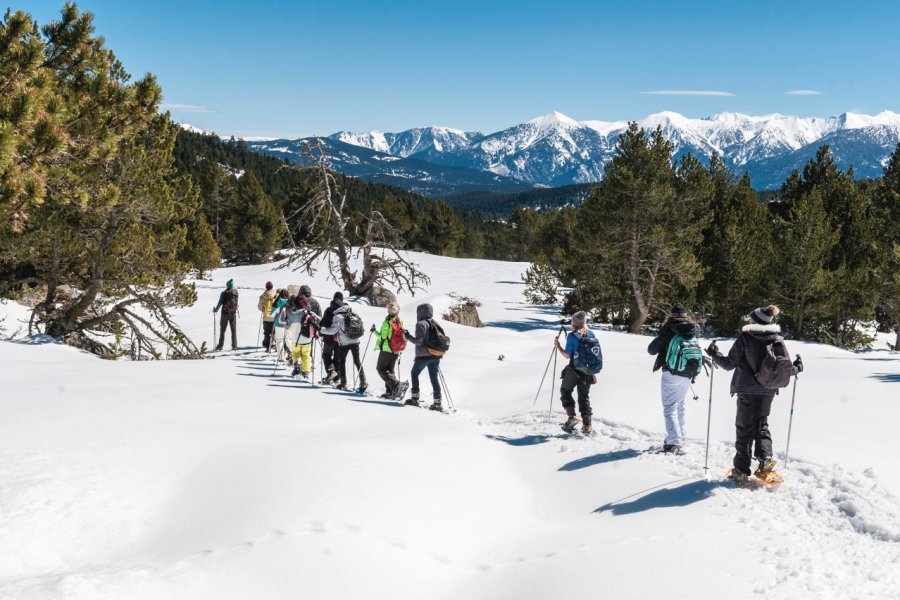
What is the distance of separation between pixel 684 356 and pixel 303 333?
7554 millimetres

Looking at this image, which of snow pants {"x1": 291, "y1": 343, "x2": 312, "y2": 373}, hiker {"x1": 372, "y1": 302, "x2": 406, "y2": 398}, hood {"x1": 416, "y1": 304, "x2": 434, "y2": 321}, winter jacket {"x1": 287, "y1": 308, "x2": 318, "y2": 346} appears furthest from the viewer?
snow pants {"x1": 291, "y1": 343, "x2": 312, "y2": 373}

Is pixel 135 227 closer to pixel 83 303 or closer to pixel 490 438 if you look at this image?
pixel 83 303

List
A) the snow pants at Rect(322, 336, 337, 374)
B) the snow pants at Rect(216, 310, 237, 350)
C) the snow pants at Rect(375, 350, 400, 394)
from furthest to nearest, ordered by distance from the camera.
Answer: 1. the snow pants at Rect(216, 310, 237, 350)
2. the snow pants at Rect(322, 336, 337, 374)
3. the snow pants at Rect(375, 350, 400, 394)

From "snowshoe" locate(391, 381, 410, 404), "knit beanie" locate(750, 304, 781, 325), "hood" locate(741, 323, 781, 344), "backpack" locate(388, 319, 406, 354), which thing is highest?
"knit beanie" locate(750, 304, 781, 325)

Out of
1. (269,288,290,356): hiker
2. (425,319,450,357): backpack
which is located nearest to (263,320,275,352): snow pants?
(269,288,290,356): hiker

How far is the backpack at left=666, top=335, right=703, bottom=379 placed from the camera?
7164 mm

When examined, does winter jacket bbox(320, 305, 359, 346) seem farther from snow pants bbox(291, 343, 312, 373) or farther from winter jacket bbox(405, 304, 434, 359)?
winter jacket bbox(405, 304, 434, 359)

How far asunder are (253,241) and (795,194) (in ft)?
131

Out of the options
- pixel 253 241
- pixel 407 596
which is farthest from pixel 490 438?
pixel 253 241

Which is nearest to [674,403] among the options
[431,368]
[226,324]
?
[431,368]

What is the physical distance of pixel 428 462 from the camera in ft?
22.1

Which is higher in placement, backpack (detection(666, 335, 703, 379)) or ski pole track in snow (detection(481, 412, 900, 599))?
backpack (detection(666, 335, 703, 379))

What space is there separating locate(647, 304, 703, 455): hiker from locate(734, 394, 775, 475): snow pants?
0.88m

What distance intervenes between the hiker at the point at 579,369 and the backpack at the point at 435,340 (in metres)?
2.23
